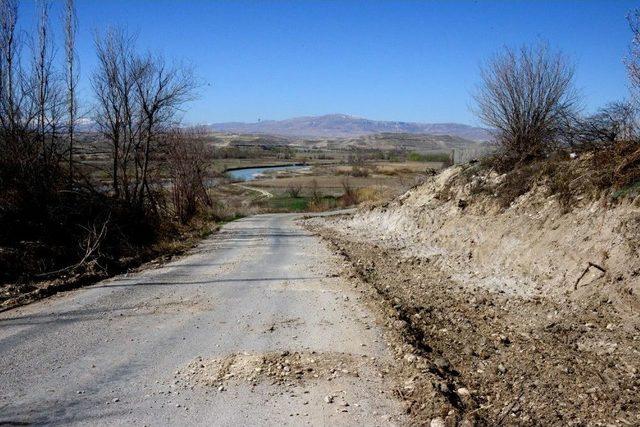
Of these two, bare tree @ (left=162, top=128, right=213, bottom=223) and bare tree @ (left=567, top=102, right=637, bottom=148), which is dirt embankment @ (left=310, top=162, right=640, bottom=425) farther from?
bare tree @ (left=162, top=128, right=213, bottom=223)

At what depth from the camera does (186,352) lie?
20.2 feet

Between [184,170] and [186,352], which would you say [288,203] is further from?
[186,352]

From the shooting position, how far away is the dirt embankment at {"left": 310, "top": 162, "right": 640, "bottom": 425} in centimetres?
468

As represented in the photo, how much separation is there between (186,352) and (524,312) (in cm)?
489

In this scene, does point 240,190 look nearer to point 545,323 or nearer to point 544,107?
point 544,107

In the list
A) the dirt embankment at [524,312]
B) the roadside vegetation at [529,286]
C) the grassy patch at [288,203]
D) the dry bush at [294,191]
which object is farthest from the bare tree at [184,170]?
the dry bush at [294,191]

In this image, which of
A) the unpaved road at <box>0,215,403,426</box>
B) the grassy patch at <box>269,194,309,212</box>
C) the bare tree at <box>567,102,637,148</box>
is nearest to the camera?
the unpaved road at <box>0,215,403,426</box>

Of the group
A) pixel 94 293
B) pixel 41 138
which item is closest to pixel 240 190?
pixel 41 138

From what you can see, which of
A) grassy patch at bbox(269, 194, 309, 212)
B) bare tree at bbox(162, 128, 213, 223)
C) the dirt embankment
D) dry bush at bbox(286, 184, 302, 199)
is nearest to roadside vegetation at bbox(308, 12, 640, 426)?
the dirt embankment

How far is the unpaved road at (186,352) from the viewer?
15.2ft

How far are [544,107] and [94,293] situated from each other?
15425 millimetres

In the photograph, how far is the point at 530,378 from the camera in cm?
517

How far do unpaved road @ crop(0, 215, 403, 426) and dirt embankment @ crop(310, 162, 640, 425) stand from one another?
67 centimetres

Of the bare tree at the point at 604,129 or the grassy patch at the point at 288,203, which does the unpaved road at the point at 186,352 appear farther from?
the grassy patch at the point at 288,203
